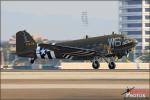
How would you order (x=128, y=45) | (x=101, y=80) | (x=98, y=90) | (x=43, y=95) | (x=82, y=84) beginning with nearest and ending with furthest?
(x=43, y=95) < (x=98, y=90) < (x=82, y=84) < (x=101, y=80) < (x=128, y=45)

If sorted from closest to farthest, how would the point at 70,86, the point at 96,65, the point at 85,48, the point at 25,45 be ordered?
the point at 70,86, the point at 96,65, the point at 85,48, the point at 25,45

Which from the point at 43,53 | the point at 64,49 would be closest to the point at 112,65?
the point at 64,49

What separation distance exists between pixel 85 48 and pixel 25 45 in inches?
342

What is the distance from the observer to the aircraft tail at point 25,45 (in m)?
70.4

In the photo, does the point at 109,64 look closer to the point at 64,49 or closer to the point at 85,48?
the point at 85,48

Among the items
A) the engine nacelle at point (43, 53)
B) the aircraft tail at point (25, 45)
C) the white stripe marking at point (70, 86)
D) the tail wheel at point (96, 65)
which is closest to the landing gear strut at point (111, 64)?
the tail wheel at point (96, 65)

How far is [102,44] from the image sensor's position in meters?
64.5

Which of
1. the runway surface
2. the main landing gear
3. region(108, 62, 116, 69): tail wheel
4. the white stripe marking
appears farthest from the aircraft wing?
the white stripe marking

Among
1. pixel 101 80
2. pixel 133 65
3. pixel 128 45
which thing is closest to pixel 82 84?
pixel 101 80

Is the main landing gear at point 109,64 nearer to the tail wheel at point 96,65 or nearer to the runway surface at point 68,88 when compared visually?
the tail wheel at point 96,65

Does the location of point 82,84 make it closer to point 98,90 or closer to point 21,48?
point 98,90

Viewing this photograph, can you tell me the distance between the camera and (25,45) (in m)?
71.2

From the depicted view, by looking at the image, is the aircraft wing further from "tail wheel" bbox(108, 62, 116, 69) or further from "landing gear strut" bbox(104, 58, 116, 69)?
"tail wheel" bbox(108, 62, 116, 69)

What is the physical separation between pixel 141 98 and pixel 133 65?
136 ft
